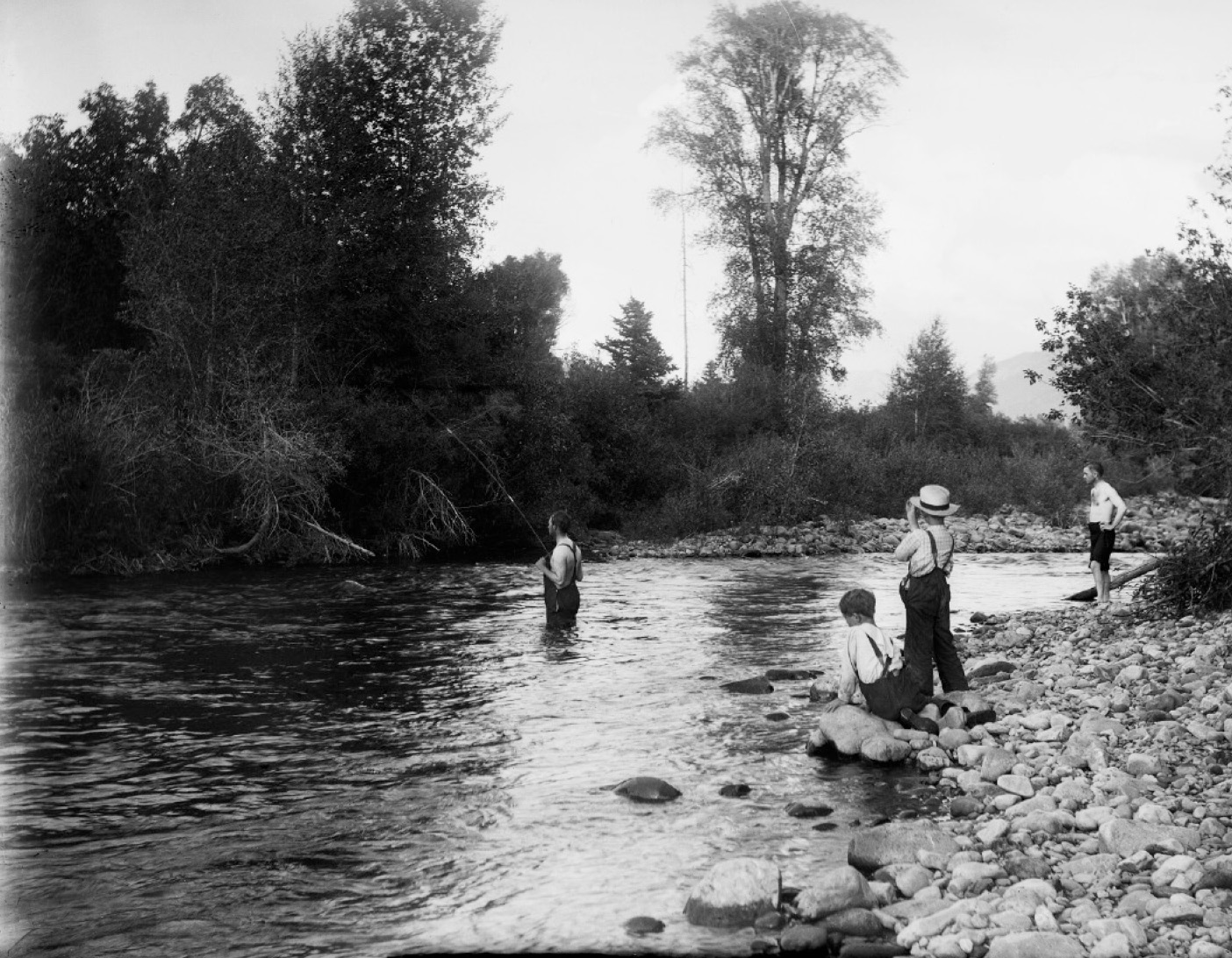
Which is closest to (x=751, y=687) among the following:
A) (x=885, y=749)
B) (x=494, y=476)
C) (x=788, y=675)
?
(x=788, y=675)

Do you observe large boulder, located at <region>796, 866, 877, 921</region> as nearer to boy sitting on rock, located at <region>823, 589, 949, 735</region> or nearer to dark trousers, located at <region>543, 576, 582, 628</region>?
boy sitting on rock, located at <region>823, 589, 949, 735</region>

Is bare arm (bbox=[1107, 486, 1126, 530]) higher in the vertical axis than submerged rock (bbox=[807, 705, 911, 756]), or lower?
higher

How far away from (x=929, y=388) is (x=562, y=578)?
1773 inches

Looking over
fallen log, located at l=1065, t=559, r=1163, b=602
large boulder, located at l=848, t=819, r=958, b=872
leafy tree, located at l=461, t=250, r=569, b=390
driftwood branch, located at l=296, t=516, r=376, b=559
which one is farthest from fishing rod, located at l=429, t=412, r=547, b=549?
large boulder, located at l=848, t=819, r=958, b=872

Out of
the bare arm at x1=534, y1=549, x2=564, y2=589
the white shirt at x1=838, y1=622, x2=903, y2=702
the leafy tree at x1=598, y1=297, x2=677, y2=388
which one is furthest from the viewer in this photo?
the leafy tree at x1=598, y1=297, x2=677, y2=388

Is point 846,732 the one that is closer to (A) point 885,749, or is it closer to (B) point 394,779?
(A) point 885,749

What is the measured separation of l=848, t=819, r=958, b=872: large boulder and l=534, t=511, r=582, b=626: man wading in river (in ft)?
31.0

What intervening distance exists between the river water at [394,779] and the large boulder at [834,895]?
366mm

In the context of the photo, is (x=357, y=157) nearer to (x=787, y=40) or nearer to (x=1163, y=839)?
(x=787, y=40)

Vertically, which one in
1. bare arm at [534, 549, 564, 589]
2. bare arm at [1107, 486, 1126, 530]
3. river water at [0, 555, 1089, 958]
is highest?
bare arm at [1107, 486, 1126, 530]

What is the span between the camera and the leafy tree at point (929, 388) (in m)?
56.8

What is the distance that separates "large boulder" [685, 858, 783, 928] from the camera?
246 inches

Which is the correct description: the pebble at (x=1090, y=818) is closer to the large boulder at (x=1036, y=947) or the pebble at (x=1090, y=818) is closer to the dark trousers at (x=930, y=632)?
the large boulder at (x=1036, y=947)

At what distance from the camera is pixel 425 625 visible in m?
18.0
